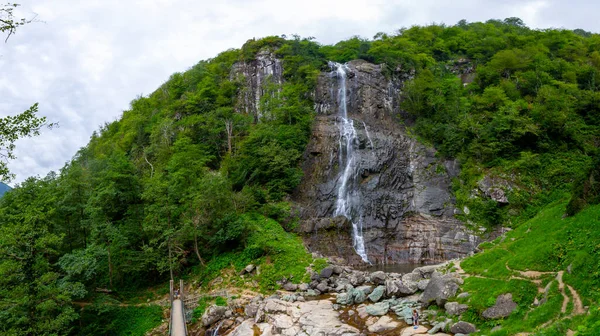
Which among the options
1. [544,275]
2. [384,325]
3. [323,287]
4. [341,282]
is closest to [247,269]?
[323,287]

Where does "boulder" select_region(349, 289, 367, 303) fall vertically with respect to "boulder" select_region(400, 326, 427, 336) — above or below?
below

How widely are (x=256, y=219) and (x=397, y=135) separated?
17.8m

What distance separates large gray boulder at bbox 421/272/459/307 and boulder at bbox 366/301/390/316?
161 cm

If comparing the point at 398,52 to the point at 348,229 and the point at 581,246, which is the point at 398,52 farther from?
the point at 581,246

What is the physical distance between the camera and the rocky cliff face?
26672 millimetres

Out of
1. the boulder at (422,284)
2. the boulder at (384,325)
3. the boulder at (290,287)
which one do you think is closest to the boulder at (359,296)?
the boulder at (384,325)

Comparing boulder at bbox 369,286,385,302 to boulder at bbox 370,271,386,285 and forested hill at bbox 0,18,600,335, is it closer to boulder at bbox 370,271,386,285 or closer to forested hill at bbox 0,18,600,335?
boulder at bbox 370,271,386,285

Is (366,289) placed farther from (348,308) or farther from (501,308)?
(501,308)

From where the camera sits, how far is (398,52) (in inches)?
1678

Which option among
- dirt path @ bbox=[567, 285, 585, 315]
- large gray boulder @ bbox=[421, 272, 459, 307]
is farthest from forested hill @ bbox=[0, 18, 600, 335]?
large gray boulder @ bbox=[421, 272, 459, 307]

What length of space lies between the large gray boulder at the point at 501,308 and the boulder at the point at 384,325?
3468mm

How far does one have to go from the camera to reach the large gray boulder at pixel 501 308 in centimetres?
1159

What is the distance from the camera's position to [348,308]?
16.4 metres

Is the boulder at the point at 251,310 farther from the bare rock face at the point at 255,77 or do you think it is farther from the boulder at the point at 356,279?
the bare rock face at the point at 255,77
